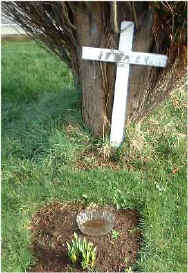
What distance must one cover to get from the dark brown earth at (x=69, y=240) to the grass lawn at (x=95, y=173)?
0.20ft

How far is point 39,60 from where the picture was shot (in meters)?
6.59

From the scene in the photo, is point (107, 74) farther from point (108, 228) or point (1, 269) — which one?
point (1, 269)

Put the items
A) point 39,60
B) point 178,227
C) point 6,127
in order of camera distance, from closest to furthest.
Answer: point 178,227
point 6,127
point 39,60

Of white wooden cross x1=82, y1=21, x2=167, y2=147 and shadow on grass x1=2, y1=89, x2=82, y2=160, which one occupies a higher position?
white wooden cross x1=82, y1=21, x2=167, y2=147

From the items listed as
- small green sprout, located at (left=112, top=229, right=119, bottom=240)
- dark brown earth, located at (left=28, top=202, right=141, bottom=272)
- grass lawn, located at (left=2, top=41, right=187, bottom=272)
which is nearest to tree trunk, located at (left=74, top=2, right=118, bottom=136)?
grass lawn, located at (left=2, top=41, right=187, bottom=272)

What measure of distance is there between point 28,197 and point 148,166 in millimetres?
1009

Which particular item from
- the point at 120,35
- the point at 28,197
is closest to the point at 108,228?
the point at 28,197

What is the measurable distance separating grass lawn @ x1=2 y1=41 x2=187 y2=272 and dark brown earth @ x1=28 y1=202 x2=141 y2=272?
0.20 feet

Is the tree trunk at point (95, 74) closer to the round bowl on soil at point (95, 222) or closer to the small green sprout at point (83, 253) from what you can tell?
the round bowl on soil at point (95, 222)

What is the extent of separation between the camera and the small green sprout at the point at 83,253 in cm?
251

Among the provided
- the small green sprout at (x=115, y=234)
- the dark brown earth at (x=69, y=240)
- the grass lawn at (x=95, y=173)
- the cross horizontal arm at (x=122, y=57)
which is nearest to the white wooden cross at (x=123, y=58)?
the cross horizontal arm at (x=122, y=57)

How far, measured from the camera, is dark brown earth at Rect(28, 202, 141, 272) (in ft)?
8.55

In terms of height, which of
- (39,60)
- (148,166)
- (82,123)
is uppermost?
Answer: (39,60)

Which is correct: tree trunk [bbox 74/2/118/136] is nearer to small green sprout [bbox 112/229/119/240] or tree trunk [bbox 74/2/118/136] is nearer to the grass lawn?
the grass lawn
